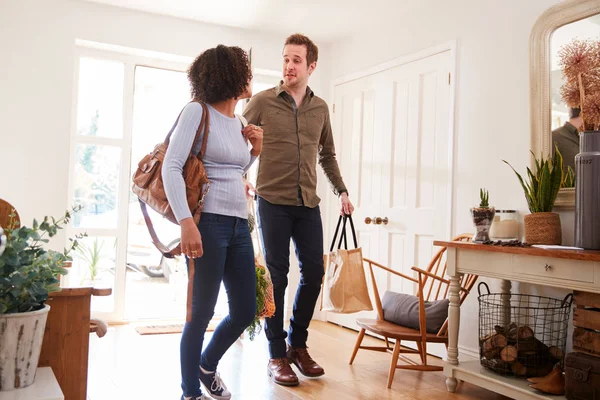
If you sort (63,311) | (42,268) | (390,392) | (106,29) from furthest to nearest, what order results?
1. (106,29)
2. (390,392)
3. (63,311)
4. (42,268)

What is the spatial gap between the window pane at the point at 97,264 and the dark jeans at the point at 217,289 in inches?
91.6

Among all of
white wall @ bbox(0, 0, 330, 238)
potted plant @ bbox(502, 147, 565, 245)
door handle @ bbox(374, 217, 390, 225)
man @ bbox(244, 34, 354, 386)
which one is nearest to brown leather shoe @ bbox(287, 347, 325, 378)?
man @ bbox(244, 34, 354, 386)

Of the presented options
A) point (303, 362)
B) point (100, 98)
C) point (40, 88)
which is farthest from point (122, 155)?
point (303, 362)

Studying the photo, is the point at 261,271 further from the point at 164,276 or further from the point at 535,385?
the point at 164,276

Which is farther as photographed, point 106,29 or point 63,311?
point 106,29

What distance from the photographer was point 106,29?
4.09 meters

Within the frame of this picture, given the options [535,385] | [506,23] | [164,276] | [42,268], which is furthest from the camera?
[164,276]

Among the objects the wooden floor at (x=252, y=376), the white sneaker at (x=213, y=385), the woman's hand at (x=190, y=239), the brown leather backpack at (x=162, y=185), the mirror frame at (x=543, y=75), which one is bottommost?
the wooden floor at (x=252, y=376)

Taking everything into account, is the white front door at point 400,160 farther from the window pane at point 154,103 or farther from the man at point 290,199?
the window pane at point 154,103

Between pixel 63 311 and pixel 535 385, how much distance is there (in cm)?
181

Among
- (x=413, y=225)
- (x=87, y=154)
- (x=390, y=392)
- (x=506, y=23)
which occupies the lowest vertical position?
(x=390, y=392)

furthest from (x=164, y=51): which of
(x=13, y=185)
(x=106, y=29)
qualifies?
(x=13, y=185)

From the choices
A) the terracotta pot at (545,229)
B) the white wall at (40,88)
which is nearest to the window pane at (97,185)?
the white wall at (40,88)

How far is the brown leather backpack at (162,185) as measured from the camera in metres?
1.92
